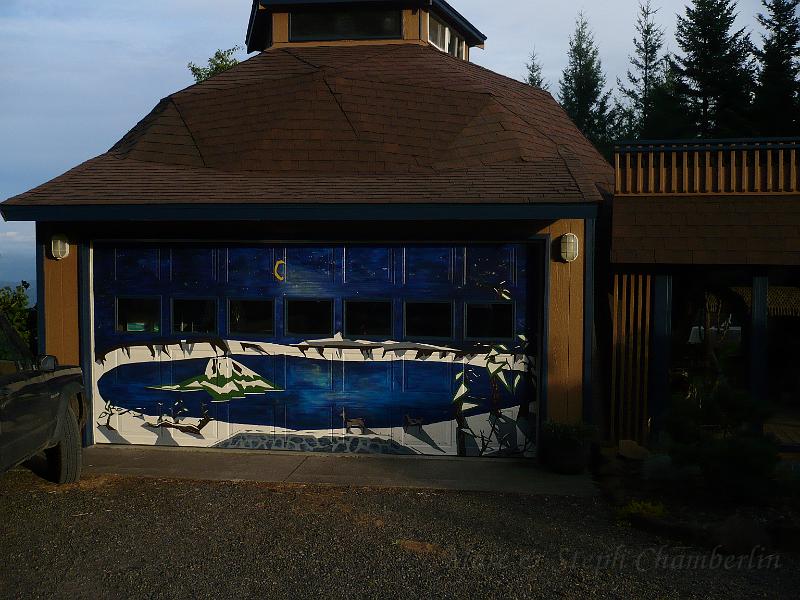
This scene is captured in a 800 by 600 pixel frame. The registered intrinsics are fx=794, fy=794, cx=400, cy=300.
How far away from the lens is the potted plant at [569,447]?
8078mm

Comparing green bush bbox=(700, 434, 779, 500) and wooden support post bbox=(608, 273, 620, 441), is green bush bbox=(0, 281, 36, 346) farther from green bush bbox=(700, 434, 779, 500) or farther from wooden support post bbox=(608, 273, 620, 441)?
green bush bbox=(700, 434, 779, 500)

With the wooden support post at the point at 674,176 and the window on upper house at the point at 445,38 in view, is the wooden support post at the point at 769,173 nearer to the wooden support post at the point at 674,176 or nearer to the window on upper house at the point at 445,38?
the wooden support post at the point at 674,176

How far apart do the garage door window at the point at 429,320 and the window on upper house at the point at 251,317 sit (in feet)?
5.18

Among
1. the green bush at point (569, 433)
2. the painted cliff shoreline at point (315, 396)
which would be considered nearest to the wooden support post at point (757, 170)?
the painted cliff shoreline at point (315, 396)

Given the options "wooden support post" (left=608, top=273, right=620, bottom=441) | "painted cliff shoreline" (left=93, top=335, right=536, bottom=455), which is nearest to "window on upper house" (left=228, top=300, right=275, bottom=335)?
"painted cliff shoreline" (left=93, top=335, right=536, bottom=455)

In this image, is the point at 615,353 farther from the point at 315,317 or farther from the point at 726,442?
the point at 315,317

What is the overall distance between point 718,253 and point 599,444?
7.94ft

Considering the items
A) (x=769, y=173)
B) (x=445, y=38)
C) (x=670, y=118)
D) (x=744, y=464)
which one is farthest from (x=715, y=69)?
(x=744, y=464)

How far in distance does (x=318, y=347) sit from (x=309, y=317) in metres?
0.35

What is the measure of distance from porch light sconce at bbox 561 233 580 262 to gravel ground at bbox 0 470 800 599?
258 centimetres

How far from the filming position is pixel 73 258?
9.25m

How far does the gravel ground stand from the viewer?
5.14 m

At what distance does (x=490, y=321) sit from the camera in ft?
28.8

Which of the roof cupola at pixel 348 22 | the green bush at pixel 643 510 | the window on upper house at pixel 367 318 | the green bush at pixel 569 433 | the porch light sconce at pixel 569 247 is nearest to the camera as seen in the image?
the green bush at pixel 643 510
